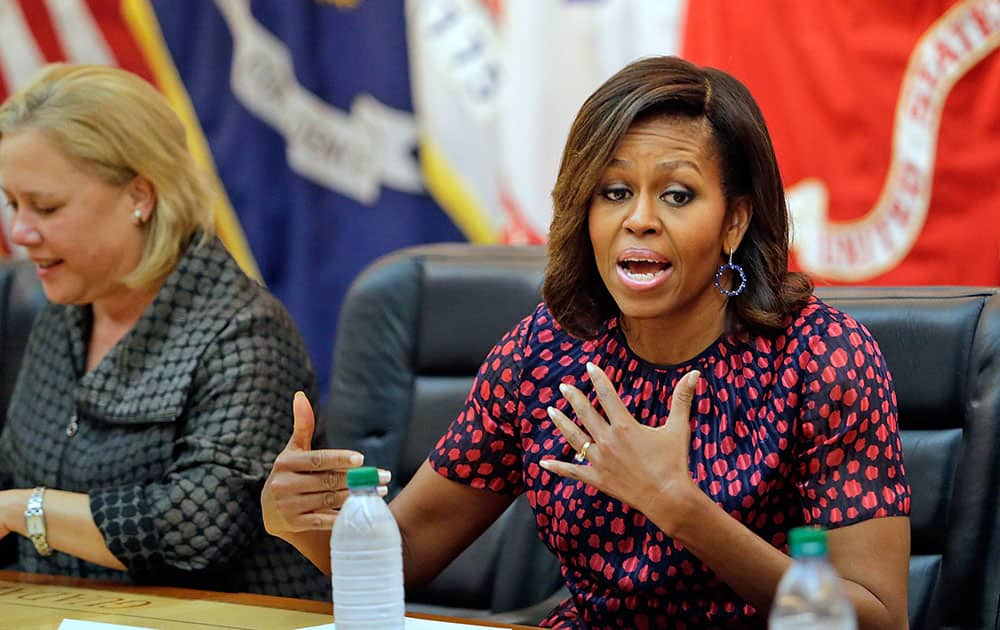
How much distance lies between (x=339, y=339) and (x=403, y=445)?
242 millimetres

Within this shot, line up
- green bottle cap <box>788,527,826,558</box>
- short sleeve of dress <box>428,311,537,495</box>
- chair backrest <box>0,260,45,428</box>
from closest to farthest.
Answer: green bottle cap <box>788,527,826,558</box> → short sleeve of dress <box>428,311,537,495</box> → chair backrest <box>0,260,45,428</box>

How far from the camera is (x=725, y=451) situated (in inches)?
67.3

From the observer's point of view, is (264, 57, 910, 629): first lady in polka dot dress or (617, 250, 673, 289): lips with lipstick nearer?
(264, 57, 910, 629): first lady in polka dot dress

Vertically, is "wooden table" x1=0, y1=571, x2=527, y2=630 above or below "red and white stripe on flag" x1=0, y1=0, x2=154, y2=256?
below

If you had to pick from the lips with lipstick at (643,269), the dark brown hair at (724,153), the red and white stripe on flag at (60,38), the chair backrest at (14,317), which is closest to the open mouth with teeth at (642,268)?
the lips with lipstick at (643,269)

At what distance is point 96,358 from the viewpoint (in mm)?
2412

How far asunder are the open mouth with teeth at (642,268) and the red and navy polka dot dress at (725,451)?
0.51 feet

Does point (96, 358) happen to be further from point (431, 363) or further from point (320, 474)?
point (320, 474)

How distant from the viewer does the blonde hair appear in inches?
90.7

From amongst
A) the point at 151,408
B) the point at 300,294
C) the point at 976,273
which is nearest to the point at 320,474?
the point at 151,408

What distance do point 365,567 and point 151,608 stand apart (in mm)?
443

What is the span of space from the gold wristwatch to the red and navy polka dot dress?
77cm

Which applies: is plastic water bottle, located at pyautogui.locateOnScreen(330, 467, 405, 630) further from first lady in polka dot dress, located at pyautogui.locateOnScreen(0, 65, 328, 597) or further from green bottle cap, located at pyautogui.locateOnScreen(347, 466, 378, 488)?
first lady in polka dot dress, located at pyautogui.locateOnScreen(0, 65, 328, 597)

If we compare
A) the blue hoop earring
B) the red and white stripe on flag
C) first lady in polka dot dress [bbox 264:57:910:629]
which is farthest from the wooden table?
the red and white stripe on flag
